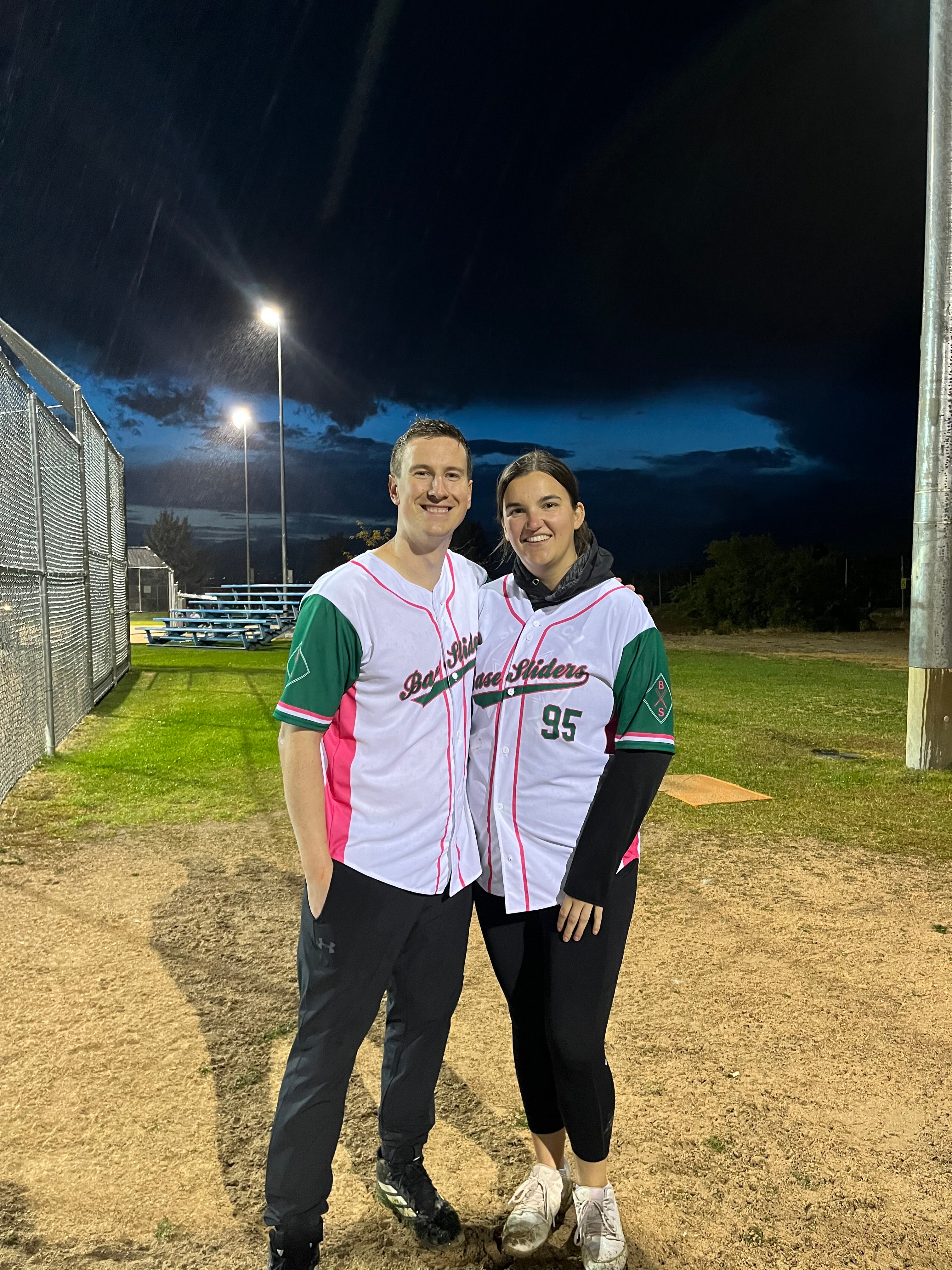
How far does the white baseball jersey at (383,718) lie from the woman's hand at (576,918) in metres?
0.28

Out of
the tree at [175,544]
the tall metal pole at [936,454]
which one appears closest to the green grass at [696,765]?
the tall metal pole at [936,454]

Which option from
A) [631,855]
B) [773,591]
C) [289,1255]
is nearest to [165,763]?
[289,1255]

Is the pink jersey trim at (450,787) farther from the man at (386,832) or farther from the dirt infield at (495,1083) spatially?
the dirt infield at (495,1083)

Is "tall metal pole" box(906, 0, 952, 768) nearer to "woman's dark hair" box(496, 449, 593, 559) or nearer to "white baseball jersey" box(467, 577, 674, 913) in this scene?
"woman's dark hair" box(496, 449, 593, 559)

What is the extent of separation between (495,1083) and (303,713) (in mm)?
1834

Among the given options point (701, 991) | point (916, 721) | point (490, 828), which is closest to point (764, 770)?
point (916, 721)

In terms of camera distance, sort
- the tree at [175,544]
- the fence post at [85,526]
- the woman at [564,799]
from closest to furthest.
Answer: the woman at [564,799]
the fence post at [85,526]
the tree at [175,544]

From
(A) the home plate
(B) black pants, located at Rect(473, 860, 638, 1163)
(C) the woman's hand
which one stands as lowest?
(A) the home plate

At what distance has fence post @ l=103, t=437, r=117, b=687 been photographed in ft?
45.7

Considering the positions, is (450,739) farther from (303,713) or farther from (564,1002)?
(564,1002)

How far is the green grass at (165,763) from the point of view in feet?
21.6

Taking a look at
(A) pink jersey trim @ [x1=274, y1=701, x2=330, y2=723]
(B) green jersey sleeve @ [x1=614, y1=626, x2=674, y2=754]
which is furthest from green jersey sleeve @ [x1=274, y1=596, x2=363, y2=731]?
(B) green jersey sleeve @ [x1=614, y1=626, x2=674, y2=754]

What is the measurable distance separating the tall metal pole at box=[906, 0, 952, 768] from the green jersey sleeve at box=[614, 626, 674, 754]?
6468 millimetres

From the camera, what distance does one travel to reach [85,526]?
11.1 meters
